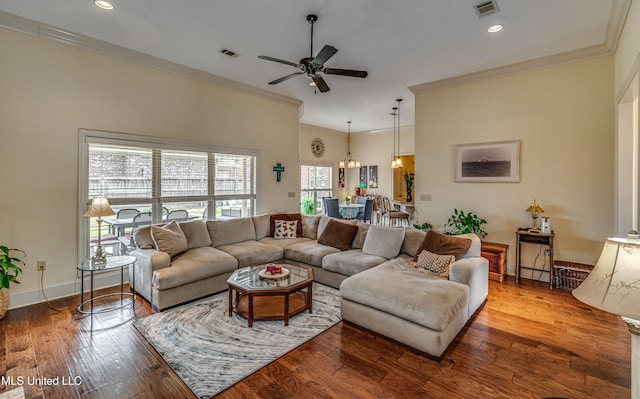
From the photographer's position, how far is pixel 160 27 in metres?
3.46

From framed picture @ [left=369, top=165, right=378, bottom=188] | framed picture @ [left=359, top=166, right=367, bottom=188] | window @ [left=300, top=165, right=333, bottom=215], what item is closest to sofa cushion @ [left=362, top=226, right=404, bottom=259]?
window @ [left=300, top=165, right=333, bottom=215]

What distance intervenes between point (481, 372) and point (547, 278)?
9.90 feet

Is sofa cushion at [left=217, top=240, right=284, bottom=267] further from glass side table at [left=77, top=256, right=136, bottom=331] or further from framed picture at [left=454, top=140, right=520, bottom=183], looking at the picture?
framed picture at [left=454, top=140, right=520, bottom=183]

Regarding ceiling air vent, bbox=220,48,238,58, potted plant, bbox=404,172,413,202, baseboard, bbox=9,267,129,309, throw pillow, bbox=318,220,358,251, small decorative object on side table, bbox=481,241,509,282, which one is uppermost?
ceiling air vent, bbox=220,48,238,58

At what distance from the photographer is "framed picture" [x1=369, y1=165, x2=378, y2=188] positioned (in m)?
9.59

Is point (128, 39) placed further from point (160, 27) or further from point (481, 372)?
point (481, 372)

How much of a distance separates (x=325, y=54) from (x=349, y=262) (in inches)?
96.3

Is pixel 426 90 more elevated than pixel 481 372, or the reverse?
pixel 426 90

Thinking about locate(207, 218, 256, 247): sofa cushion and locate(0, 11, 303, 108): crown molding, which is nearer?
locate(0, 11, 303, 108): crown molding

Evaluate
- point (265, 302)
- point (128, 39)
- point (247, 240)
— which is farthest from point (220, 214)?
point (128, 39)

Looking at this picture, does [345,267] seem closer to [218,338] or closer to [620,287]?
[218,338]

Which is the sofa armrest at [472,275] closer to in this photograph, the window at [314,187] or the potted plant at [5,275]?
the potted plant at [5,275]

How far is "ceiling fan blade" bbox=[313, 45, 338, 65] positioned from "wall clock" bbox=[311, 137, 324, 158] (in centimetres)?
581

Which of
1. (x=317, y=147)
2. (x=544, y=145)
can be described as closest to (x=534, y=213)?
(x=544, y=145)
